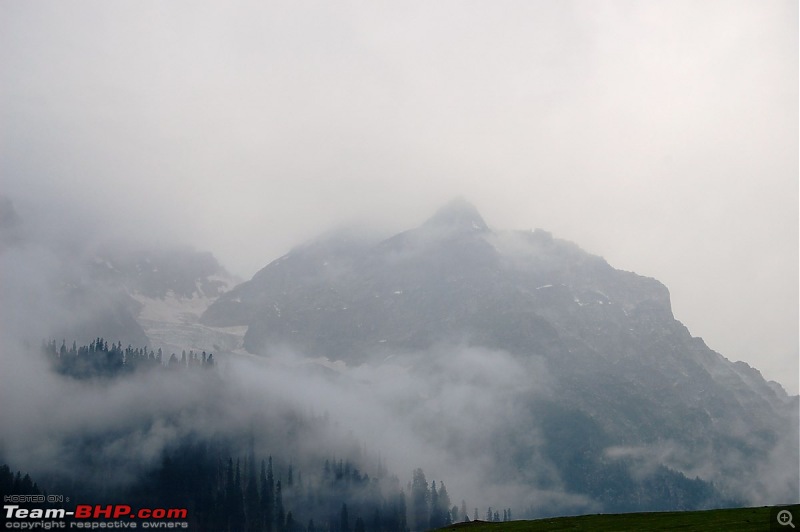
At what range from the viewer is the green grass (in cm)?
13125

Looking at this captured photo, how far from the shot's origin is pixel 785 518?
12562 centimetres

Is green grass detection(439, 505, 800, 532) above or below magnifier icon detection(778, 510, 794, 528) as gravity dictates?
below

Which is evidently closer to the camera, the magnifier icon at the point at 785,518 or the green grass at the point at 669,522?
the magnifier icon at the point at 785,518

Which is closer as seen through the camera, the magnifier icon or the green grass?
the magnifier icon

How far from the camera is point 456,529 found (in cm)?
18662

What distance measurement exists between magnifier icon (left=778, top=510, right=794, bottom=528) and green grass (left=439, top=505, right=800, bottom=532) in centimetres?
89

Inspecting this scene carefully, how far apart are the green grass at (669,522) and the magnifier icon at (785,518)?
890mm

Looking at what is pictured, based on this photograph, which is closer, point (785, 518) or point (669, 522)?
point (785, 518)

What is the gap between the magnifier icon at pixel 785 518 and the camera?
402ft

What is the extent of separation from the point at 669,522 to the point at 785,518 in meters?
25.7

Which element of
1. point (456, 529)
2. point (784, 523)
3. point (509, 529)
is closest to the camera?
point (784, 523)

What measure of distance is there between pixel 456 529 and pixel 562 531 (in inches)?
1625

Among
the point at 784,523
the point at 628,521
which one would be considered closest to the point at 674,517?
the point at 628,521

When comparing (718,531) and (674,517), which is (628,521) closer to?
(674,517)
